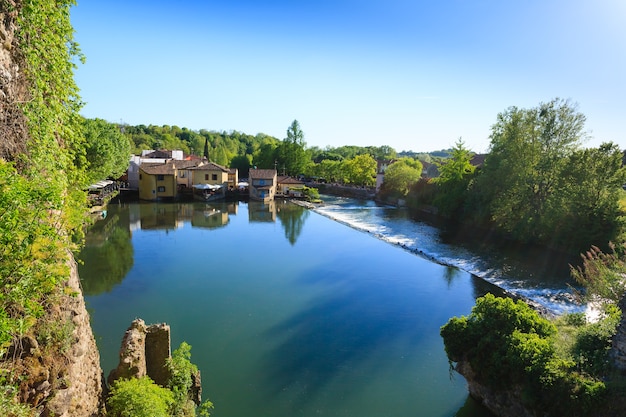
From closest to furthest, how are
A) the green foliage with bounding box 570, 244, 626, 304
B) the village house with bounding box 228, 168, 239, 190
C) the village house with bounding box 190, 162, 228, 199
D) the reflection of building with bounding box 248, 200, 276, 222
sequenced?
the green foliage with bounding box 570, 244, 626, 304 < the reflection of building with bounding box 248, 200, 276, 222 < the village house with bounding box 190, 162, 228, 199 < the village house with bounding box 228, 168, 239, 190

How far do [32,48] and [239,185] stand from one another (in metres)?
56.6

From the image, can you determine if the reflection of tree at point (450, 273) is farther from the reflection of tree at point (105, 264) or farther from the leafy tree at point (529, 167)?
the reflection of tree at point (105, 264)

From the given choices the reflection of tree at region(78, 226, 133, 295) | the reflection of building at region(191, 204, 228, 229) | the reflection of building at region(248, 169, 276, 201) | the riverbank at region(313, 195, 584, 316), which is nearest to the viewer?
the reflection of tree at region(78, 226, 133, 295)

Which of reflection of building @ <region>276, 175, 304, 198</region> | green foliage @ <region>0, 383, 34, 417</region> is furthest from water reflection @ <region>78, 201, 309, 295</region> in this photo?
green foliage @ <region>0, 383, 34, 417</region>

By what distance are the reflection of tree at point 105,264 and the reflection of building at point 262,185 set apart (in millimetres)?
28343

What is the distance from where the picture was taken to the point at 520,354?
8492 millimetres

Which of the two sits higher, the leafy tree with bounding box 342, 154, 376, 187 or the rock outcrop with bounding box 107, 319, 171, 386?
the leafy tree with bounding box 342, 154, 376, 187

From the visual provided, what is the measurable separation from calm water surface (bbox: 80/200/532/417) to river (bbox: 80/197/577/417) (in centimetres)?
6

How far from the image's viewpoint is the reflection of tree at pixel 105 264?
17827 mm

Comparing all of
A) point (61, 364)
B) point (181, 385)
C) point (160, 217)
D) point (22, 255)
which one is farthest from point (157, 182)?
point (22, 255)

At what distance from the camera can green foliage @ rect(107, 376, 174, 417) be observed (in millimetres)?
6410

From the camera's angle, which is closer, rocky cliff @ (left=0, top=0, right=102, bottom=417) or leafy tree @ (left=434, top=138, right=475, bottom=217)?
rocky cliff @ (left=0, top=0, right=102, bottom=417)

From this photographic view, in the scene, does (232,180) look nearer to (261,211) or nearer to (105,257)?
(261,211)

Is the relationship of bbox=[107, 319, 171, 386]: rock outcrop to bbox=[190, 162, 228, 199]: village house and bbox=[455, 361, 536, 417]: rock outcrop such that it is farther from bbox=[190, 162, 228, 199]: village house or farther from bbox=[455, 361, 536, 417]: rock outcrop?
bbox=[190, 162, 228, 199]: village house
